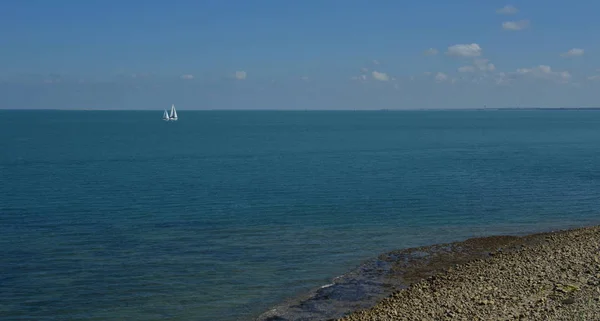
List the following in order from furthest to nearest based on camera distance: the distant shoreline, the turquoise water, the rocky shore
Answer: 1. the turquoise water
2. the distant shoreline
3. the rocky shore

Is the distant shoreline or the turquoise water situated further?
the turquoise water

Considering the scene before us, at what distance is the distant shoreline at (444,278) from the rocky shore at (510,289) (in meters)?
0.04

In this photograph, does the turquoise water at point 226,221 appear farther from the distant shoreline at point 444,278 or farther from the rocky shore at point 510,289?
the rocky shore at point 510,289

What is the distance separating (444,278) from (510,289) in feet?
12.7

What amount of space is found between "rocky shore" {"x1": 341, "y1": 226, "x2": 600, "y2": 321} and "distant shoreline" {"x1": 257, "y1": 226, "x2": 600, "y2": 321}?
1.6 inches

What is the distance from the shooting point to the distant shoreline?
24.7 meters

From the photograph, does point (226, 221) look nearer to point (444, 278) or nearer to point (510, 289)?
point (444, 278)

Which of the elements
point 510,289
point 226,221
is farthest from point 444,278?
point 226,221

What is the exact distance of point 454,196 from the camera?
187 ft

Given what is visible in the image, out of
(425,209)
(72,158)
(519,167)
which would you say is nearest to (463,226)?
(425,209)

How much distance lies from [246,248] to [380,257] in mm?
8019

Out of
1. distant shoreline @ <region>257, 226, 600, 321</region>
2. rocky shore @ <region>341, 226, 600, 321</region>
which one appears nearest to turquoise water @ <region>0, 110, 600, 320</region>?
distant shoreline @ <region>257, 226, 600, 321</region>

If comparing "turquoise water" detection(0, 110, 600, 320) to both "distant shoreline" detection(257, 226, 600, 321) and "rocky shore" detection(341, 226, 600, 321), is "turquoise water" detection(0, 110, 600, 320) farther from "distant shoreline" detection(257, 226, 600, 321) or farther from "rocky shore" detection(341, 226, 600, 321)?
"rocky shore" detection(341, 226, 600, 321)

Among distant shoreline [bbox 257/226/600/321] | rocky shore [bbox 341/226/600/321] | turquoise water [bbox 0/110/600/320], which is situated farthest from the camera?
turquoise water [bbox 0/110/600/320]
